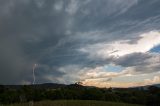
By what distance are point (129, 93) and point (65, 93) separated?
28812 millimetres

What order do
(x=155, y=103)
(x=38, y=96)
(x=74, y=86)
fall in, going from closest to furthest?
(x=155, y=103)
(x=38, y=96)
(x=74, y=86)

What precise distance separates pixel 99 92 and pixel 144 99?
1981 centimetres

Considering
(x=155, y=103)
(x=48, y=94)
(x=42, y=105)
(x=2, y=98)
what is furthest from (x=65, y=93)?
(x=42, y=105)

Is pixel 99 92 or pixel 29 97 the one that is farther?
pixel 99 92

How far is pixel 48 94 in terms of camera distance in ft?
392

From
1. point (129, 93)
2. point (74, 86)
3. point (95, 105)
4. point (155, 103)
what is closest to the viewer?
point (95, 105)

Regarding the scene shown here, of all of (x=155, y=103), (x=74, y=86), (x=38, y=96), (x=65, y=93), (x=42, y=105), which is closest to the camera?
(x=42, y=105)

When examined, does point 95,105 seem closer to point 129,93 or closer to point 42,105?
point 42,105

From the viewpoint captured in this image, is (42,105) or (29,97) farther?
(29,97)

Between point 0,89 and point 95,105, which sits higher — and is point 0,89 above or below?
above

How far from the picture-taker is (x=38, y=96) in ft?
379

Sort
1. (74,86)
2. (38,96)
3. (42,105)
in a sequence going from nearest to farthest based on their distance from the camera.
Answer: (42,105), (38,96), (74,86)

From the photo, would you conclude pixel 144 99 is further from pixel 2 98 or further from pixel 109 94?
pixel 2 98

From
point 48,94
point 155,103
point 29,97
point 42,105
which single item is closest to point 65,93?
point 48,94
